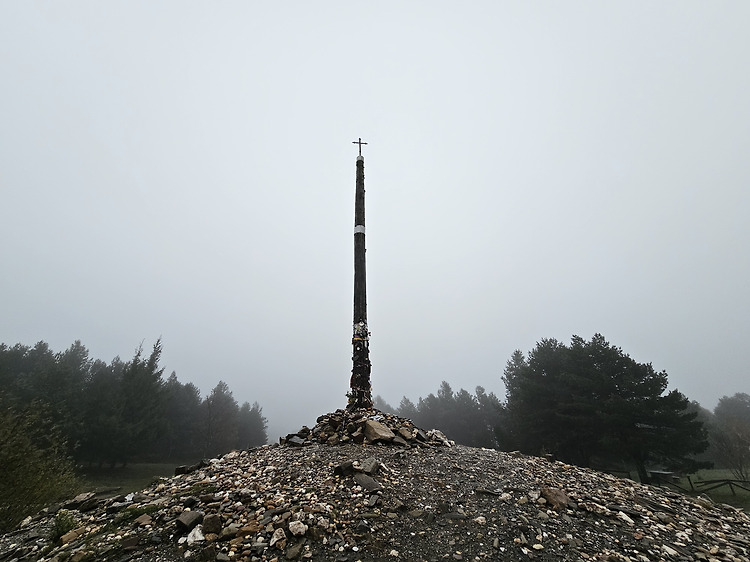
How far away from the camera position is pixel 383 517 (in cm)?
582

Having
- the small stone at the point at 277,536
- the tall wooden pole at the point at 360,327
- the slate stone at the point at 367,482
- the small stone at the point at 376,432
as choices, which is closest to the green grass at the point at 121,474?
the tall wooden pole at the point at 360,327

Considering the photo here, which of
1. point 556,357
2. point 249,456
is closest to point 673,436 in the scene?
point 556,357

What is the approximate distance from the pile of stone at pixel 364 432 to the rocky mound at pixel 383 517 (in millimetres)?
1000

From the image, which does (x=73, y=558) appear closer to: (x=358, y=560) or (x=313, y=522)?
(x=313, y=522)

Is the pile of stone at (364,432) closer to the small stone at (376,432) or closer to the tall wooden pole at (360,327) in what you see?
the small stone at (376,432)

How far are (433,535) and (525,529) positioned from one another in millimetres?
1571

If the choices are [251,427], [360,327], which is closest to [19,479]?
[360,327]

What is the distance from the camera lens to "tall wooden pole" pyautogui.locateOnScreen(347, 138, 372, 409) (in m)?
13.2

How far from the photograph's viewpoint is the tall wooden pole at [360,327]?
13211 millimetres

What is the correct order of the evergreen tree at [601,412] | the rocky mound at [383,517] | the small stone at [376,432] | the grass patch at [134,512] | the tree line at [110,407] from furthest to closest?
the tree line at [110,407] < the evergreen tree at [601,412] < the small stone at [376,432] < the grass patch at [134,512] < the rocky mound at [383,517]

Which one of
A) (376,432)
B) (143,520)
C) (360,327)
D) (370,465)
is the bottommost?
(143,520)

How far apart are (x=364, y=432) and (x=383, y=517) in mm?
4486

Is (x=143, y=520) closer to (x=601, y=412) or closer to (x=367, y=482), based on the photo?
(x=367, y=482)

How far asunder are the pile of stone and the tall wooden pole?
110 centimetres
